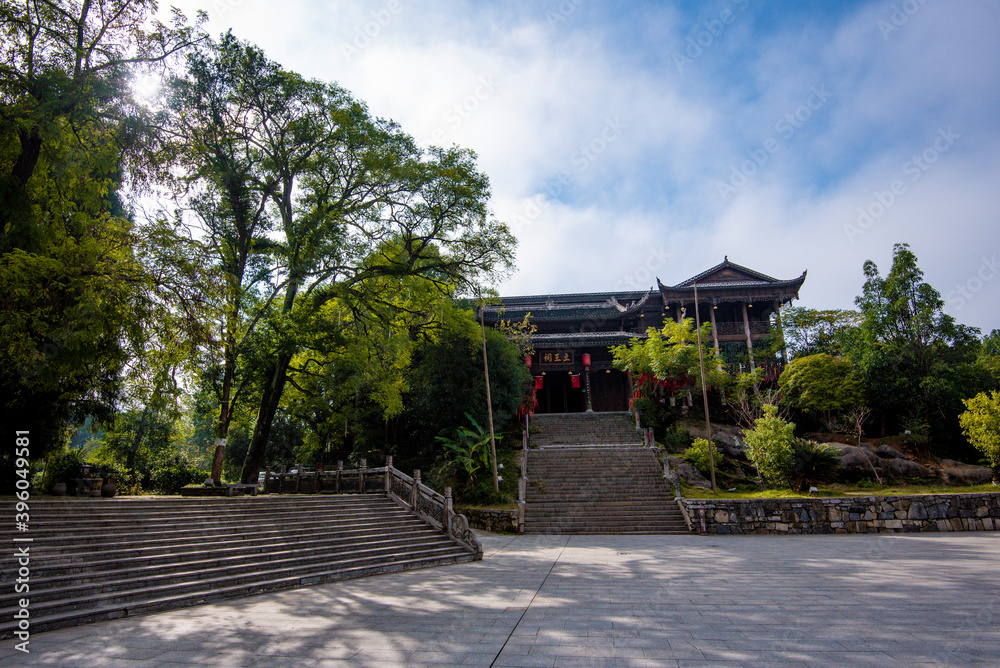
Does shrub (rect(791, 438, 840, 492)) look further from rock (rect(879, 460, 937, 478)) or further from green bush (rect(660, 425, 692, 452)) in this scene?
green bush (rect(660, 425, 692, 452))

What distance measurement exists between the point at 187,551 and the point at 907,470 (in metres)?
22.3

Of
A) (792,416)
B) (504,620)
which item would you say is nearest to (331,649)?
(504,620)

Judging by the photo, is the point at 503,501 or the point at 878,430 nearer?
Answer: the point at 503,501

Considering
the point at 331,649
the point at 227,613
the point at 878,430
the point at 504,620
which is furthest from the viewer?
the point at 878,430

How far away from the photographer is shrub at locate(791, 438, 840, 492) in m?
15.1

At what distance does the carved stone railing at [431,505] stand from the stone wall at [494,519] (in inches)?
118

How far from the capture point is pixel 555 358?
Answer: 26.4m

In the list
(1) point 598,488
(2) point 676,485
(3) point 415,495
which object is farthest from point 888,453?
(3) point 415,495

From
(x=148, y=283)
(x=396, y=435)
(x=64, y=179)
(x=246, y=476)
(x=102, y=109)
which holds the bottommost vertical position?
(x=246, y=476)

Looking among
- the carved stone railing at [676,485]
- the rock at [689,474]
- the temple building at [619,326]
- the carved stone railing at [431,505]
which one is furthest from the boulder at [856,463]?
the carved stone railing at [431,505]

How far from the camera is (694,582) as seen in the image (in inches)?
288

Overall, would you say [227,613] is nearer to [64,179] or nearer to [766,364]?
[64,179]

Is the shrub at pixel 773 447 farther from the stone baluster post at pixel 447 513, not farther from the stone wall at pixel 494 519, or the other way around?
the stone baluster post at pixel 447 513

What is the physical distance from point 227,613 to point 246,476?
8.87 m
